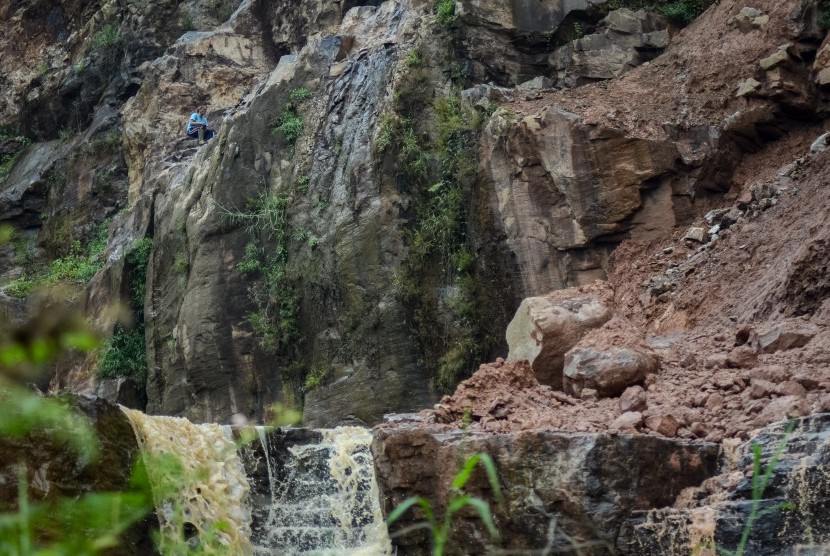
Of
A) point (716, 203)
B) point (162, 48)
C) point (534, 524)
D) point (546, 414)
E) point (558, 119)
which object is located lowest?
point (534, 524)

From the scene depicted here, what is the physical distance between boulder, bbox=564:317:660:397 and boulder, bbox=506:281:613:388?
3.57 ft

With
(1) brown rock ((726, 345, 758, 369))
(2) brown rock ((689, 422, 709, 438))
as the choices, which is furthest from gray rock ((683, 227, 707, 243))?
(2) brown rock ((689, 422, 709, 438))

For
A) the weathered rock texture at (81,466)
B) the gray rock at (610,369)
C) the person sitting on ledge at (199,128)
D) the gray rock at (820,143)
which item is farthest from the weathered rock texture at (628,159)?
the person sitting on ledge at (199,128)

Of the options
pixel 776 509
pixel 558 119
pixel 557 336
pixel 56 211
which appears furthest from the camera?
pixel 56 211

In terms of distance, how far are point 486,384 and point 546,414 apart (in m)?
0.97

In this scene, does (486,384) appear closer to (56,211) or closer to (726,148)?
(726,148)

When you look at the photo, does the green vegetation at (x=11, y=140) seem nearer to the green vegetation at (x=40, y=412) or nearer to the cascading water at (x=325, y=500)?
the cascading water at (x=325, y=500)

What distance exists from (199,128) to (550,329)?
15.6 m

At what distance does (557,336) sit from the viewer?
11.1m

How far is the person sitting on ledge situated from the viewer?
954 inches

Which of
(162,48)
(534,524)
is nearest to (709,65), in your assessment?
(534,524)

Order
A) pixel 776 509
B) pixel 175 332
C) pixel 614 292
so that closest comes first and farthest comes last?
1. pixel 776 509
2. pixel 614 292
3. pixel 175 332

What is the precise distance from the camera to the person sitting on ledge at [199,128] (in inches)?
954

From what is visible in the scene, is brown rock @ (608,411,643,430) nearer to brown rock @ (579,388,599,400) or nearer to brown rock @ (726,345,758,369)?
brown rock @ (579,388,599,400)
